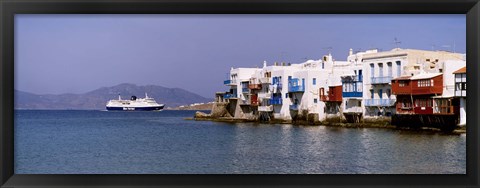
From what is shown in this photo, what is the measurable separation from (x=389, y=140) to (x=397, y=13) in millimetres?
11620

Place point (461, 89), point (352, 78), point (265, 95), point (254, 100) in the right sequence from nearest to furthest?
point (461, 89)
point (352, 78)
point (265, 95)
point (254, 100)

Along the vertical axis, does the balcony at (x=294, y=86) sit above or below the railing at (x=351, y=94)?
above

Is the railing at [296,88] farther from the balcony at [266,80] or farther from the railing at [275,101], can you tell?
the balcony at [266,80]

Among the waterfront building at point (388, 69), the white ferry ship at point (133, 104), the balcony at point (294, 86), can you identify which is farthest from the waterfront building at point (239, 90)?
the white ferry ship at point (133, 104)

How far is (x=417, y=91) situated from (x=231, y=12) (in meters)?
12.5

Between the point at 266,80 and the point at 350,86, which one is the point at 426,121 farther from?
the point at 266,80

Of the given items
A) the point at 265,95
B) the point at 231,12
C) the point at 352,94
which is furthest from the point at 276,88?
the point at 231,12

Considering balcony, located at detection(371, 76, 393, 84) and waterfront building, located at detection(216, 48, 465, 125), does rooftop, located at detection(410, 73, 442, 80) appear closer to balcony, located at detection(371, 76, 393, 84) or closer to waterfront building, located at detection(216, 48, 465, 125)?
waterfront building, located at detection(216, 48, 465, 125)

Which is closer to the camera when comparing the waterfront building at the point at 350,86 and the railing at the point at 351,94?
the waterfront building at the point at 350,86

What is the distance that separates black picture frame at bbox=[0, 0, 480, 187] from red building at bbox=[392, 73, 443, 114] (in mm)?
11796

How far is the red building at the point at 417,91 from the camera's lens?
1345 centimetres

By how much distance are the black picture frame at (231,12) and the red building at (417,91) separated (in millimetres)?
11796

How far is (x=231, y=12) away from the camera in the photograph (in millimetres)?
2100

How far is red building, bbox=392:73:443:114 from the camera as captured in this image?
44.1ft
